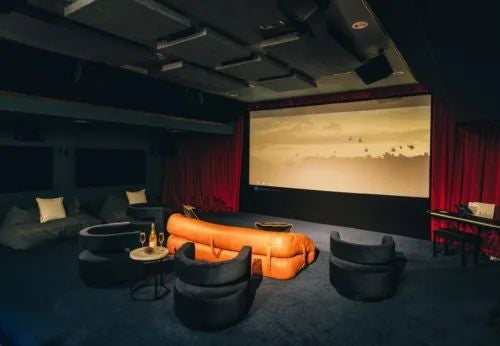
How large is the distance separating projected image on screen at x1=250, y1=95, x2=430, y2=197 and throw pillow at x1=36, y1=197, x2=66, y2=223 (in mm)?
4741

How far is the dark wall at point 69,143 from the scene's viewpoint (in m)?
6.83

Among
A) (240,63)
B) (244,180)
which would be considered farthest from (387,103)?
(244,180)

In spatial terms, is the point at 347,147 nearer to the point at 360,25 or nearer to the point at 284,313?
the point at 360,25

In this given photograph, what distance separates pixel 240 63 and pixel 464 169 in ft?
14.4

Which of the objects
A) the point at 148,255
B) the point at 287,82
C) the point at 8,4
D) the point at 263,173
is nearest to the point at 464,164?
the point at 287,82

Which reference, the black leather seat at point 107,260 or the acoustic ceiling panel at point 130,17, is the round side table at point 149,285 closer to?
the black leather seat at point 107,260

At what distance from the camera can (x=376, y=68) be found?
14.8ft

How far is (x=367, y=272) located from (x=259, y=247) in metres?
1.35

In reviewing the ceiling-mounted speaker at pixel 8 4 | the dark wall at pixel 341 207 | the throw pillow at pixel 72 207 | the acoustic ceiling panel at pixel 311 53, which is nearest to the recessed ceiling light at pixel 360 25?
the acoustic ceiling panel at pixel 311 53

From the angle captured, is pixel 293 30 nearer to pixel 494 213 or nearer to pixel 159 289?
pixel 159 289

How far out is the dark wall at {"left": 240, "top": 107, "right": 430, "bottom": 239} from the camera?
6.80 metres

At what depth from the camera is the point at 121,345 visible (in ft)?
9.88

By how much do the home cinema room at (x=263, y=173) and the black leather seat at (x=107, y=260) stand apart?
0.08 ft

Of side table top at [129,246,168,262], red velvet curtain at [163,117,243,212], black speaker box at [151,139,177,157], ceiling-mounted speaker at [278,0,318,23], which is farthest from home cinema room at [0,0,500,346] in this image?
black speaker box at [151,139,177,157]
